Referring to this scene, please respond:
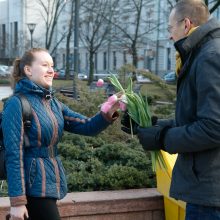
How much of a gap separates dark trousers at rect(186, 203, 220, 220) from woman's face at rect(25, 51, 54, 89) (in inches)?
46.4

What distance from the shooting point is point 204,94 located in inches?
96.7

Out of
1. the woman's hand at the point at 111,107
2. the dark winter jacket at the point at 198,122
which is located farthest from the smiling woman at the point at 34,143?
the dark winter jacket at the point at 198,122

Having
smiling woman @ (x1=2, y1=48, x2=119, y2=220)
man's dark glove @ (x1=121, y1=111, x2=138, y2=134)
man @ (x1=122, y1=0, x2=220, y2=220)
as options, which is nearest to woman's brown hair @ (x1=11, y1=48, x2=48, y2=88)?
smiling woman @ (x1=2, y1=48, x2=119, y2=220)

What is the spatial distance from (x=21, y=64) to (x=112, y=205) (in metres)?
1.75

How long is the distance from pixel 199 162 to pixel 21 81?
1232 millimetres

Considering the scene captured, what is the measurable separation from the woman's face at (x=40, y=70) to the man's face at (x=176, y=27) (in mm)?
855

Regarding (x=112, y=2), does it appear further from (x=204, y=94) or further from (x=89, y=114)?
(x=204, y=94)

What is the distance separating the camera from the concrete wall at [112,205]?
431 cm

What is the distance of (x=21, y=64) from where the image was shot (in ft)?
10.6

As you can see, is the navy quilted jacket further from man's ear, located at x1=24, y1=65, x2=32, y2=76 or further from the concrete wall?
the concrete wall

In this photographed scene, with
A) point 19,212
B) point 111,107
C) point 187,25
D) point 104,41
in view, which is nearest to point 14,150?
point 19,212

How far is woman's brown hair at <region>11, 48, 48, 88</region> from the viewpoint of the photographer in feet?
10.4

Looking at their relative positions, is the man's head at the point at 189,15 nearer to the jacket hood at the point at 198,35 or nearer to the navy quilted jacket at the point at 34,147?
the jacket hood at the point at 198,35

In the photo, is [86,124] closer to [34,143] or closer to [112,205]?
[34,143]
